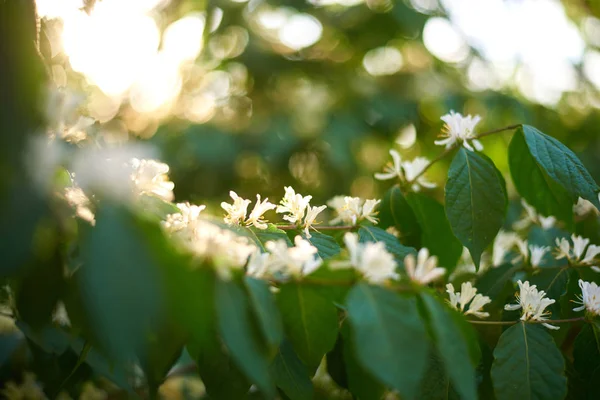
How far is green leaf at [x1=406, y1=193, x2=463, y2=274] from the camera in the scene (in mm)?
1291

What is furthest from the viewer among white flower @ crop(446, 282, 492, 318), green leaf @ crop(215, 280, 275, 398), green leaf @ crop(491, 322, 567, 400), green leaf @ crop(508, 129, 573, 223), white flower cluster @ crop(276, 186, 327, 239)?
green leaf @ crop(508, 129, 573, 223)

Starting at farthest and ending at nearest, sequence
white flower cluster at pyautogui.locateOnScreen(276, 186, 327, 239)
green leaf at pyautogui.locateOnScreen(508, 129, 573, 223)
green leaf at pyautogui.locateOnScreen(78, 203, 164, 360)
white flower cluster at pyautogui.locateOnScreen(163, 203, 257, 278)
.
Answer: green leaf at pyautogui.locateOnScreen(508, 129, 573, 223)
white flower cluster at pyautogui.locateOnScreen(276, 186, 327, 239)
white flower cluster at pyautogui.locateOnScreen(163, 203, 257, 278)
green leaf at pyautogui.locateOnScreen(78, 203, 164, 360)

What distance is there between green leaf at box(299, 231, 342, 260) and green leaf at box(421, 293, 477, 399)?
318 mm

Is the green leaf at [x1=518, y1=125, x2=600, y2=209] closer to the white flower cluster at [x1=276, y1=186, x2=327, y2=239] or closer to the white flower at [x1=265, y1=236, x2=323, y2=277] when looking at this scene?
the white flower cluster at [x1=276, y1=186, x2=327, y2=239]

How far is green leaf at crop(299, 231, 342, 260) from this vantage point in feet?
3.37

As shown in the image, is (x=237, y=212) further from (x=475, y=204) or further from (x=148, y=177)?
(x=475, y=204)

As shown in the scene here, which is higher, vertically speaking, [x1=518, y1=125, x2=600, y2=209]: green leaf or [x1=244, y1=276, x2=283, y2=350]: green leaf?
[x1=244, y1=276, x2=283, y2=350]: green leaf

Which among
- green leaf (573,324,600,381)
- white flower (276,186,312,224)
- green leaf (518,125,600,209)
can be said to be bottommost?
green leaf (573,324,600,381)

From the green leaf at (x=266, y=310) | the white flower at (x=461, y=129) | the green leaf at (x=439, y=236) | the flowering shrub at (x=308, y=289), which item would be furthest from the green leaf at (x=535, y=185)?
the green leaf at (x=266, y=310)

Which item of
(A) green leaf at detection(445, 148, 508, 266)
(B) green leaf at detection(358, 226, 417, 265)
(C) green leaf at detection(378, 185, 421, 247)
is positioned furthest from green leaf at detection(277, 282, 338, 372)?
(C) green leaf at detection(378, 185, 421, 247)

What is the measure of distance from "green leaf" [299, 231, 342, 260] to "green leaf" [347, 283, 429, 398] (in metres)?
0.32

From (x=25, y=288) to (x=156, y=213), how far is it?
0.32m

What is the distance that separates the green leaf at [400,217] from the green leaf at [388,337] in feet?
2.03

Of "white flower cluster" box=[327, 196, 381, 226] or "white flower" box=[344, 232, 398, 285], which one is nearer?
"white flower" box=[344, 232, 398, 285]
